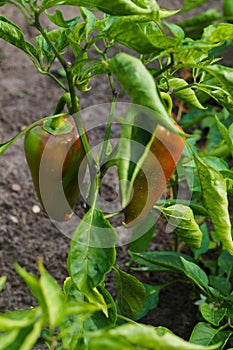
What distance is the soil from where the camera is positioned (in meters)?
1.51

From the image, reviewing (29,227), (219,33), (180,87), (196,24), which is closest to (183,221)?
(180,87)

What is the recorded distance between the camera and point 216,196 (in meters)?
0.80

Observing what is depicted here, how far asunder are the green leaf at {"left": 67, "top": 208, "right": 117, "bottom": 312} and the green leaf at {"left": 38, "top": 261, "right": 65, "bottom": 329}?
22 cm

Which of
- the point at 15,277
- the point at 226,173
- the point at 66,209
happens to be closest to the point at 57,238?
the point at 15,277

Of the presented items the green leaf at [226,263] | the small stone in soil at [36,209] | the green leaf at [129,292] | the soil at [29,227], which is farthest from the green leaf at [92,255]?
the small stone in soil at [36,209]

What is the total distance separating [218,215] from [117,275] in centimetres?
35

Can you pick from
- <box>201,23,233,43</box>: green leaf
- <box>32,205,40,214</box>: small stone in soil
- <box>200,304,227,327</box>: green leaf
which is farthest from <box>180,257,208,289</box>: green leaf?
<box>32,205,40,214</box>: small stone in soil

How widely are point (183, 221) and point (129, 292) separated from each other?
0.24 m

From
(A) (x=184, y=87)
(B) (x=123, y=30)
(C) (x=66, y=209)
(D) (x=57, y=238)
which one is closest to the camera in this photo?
(B) (x=123, y=30)

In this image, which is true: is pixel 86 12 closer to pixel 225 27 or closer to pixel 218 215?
pixel 225 27

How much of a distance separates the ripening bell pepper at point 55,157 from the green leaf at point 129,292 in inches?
7.2

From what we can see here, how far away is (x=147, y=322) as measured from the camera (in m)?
1.49

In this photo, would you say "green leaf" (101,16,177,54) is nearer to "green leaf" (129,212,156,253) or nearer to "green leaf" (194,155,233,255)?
"green leaf" (194,155,233,255)

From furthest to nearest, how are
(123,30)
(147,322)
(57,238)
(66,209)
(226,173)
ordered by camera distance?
(57,238) < (147,322) < (66,209) < (226,173) < (123,30)
